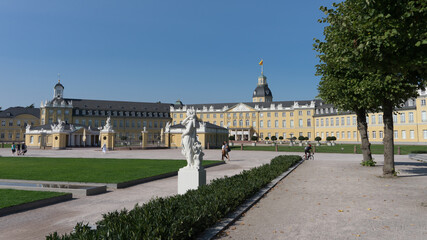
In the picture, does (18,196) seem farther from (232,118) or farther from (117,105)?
(117,105)

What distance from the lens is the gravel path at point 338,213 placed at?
21.4ft

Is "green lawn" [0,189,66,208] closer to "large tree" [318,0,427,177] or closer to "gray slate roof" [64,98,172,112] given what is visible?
"large tree" [318,0,427,177]

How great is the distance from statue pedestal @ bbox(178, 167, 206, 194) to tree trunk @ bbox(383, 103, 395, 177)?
34.7 feet

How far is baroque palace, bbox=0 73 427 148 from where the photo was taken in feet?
219

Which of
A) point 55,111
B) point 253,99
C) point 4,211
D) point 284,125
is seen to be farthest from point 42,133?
point 253,99

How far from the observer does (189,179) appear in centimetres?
1038

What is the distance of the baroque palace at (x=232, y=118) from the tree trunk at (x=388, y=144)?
4702cm

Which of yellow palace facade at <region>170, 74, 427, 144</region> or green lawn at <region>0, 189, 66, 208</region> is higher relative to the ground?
yellow palace facade at <region>170, 74, 427, 144</region>

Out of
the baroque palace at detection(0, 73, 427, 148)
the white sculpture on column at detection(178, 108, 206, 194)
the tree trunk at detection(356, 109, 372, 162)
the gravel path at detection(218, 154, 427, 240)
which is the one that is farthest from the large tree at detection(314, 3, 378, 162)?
the baroque palace at detection(0, 73, 427, 148)

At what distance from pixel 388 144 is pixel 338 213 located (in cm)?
959

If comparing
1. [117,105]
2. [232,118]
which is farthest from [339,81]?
[117,105]

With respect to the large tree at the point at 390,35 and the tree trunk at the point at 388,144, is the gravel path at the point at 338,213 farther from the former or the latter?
the large tree at the point at 390,35

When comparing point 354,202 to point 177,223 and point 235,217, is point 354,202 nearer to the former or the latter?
point 235,217

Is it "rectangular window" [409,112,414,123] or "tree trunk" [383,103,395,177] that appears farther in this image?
"rectangular window" [409,112,414,123]
